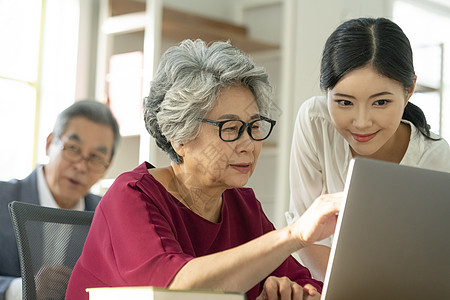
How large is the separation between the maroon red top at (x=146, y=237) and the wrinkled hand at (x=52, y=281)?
0.19 meters

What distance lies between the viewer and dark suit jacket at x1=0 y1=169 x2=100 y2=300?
223 centimetres

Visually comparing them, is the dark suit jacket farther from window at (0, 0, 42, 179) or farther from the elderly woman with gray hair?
window at (0, 0, 42, 179)

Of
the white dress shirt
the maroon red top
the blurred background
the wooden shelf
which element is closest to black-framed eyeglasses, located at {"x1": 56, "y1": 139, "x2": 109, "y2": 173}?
the white dress shirt

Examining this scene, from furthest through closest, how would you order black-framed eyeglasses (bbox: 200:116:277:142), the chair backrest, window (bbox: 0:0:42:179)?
window (bbox: 0:0:42:179)
the chair backrest
black-framed eyeglasses (bbox: 200:116:277:142)

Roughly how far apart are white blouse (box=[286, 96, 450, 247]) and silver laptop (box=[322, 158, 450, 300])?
0.77 meters

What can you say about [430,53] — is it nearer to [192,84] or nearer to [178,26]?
[178,26]

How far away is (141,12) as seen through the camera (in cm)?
408

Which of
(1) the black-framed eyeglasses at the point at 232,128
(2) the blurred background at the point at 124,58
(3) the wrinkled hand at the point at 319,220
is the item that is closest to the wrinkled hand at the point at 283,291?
(3) the wrinkled hand at the point at 319,220

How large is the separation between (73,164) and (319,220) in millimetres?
1783

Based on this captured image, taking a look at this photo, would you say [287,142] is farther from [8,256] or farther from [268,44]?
[8,256]

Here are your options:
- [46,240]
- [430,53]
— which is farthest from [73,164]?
[430,53]

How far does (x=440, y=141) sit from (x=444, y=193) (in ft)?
2.83

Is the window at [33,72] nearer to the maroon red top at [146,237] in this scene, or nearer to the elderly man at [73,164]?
the elderly man at [73,164]

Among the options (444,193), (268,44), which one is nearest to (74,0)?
(268,44)
